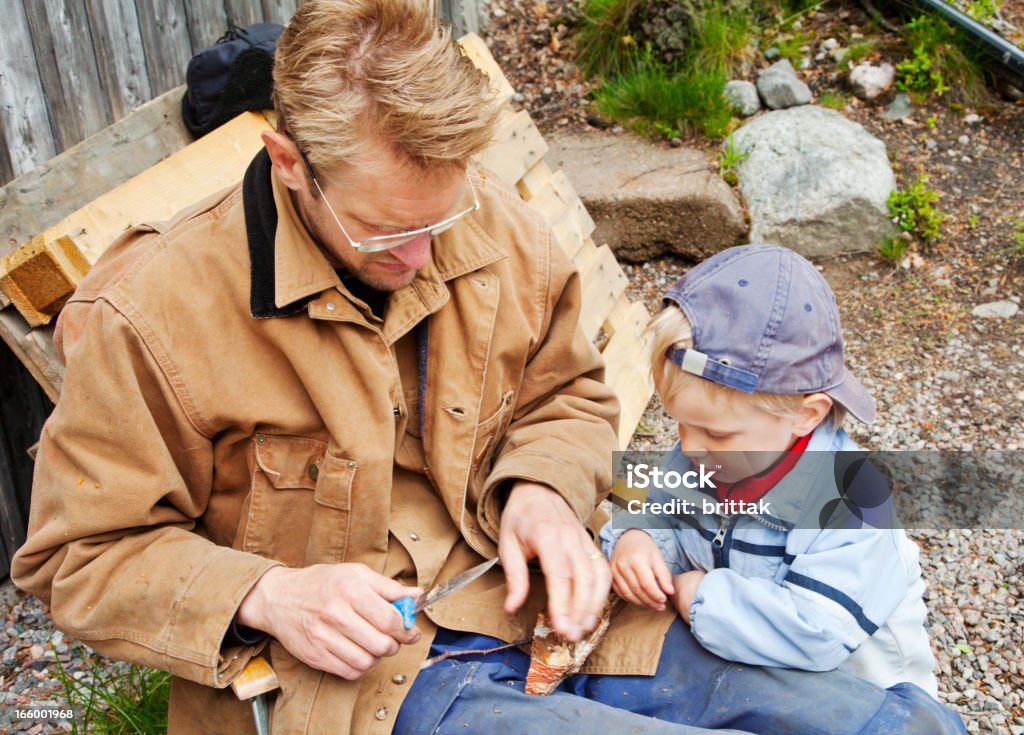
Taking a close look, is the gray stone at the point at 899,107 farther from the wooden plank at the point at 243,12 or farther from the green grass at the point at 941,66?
the wooden plank at the point at 243,12

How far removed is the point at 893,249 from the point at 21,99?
155 inches

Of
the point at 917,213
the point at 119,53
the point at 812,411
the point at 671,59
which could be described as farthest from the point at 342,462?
the point at 671,59

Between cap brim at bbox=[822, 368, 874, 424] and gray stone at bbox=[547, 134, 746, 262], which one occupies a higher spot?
cap brim at bbox=[822, 368, 874, 424]

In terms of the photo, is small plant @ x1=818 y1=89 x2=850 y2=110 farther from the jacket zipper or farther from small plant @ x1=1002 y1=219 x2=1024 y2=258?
the jacket zipper

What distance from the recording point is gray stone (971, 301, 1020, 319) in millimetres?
4488

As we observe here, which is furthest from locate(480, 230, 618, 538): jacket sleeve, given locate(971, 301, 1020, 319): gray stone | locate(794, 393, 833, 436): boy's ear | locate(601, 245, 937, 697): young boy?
locate(971, 301, 1020, 319): gray stone

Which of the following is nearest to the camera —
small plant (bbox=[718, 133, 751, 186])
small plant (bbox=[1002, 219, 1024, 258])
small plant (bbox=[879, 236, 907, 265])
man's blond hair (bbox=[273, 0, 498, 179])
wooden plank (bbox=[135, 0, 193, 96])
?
man's blond hair (bbox=[273, 0, 498, 179])

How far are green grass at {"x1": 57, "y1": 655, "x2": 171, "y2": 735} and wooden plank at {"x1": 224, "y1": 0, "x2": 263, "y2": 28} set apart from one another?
2574 millimetres

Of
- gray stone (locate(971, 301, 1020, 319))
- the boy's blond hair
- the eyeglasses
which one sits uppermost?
the eyeglasses

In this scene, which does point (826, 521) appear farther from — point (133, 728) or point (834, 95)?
point (834, 95)

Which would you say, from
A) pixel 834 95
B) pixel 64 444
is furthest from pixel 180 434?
pixel 834 95

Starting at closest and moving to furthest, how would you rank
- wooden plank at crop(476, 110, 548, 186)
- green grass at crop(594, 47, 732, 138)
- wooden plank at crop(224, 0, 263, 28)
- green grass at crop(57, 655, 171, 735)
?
green grass at crop(57, 655, 171, 735) < wooden plank at crop(476, 110, 548, 186) < wooden plank at crop(224, 0, 263, 28) < green grass at crop(594, 47, 732, 138)

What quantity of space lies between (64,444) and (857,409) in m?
1.62

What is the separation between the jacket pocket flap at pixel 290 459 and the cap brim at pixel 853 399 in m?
1.11
